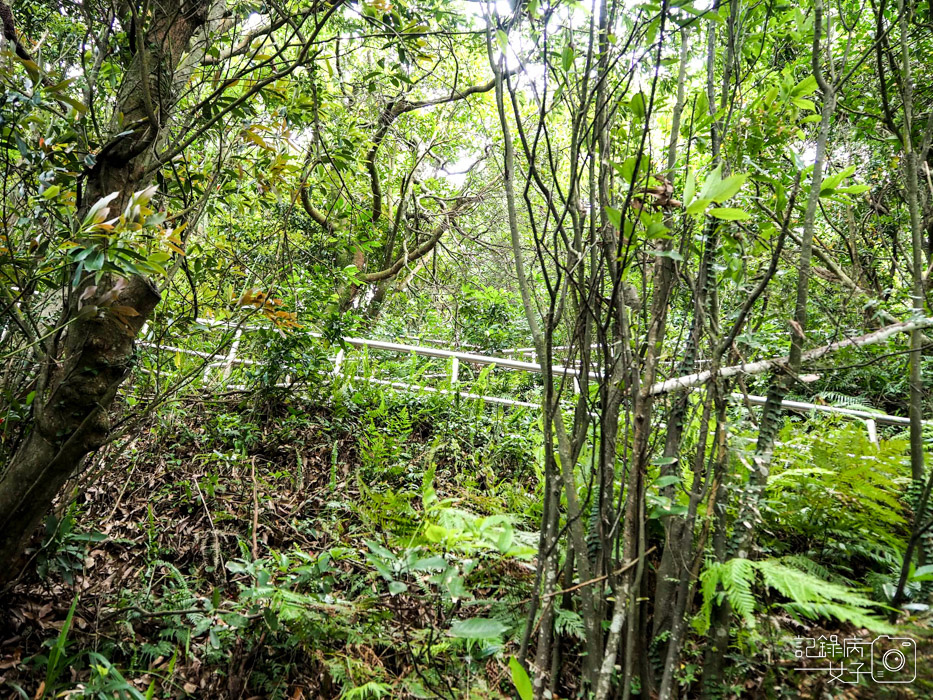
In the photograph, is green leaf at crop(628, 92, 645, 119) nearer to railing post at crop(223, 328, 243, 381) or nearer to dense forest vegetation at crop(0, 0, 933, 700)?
dense forest vegetation at crop(0, 0, 933, 700)

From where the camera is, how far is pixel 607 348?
1341 millimetres

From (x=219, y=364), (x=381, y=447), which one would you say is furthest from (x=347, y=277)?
(x=381, y=447)

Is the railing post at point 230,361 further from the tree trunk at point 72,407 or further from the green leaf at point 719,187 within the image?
the green leaf at point 719,187

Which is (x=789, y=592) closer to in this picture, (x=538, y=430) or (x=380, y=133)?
(x=538, y=430)

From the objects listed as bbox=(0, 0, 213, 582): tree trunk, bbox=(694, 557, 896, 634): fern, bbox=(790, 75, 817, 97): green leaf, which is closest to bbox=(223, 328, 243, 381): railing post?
bbox=(0, 0, 213, 582): tree trunk

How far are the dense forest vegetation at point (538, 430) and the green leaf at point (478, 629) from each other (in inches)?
0.6

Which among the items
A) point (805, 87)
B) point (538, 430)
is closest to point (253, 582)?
point (538, 430)

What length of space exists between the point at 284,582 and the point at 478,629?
1.31 metres

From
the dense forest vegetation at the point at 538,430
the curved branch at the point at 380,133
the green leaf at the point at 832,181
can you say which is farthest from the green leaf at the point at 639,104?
the curved branch at the point at 380,133

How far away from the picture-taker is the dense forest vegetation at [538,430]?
4.51 feet

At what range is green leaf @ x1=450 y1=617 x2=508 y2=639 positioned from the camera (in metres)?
1.31

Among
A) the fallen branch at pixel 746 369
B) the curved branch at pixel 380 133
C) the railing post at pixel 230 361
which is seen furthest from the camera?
the curved branch at pixel 380 133

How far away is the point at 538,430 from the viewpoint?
182 inches

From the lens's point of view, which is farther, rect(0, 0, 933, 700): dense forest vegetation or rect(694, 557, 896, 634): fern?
rect(0, 0, 933, 700): dense forest vegetation
